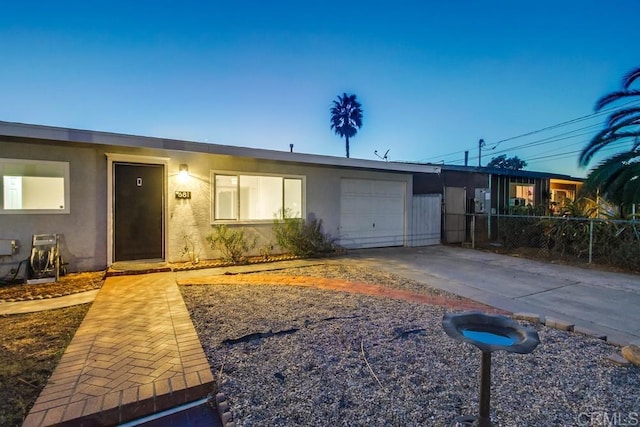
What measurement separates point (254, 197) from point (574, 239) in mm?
8429

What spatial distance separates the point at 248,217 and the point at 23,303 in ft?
14.3

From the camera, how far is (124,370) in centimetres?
245

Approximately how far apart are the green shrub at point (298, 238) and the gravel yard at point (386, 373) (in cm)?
408

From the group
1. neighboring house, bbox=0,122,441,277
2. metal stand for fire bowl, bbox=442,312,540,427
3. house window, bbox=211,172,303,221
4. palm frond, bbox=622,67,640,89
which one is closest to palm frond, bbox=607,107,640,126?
palm frond, bbox=622,67,640,89

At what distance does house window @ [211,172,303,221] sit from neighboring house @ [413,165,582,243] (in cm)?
471

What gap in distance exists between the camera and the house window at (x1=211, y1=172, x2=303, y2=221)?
7.50 meters

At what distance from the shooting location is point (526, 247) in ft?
31.9

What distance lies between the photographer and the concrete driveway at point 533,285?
3.99 metres

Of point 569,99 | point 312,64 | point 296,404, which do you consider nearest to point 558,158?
point 569,99

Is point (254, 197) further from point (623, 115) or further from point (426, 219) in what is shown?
point (623, 115)

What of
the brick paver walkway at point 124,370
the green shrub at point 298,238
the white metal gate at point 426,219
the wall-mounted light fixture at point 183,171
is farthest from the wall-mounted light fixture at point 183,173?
the white metal gate at point 426,219

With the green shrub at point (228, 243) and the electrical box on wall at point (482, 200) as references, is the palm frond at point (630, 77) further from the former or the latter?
the green shrub at point (228, 243)

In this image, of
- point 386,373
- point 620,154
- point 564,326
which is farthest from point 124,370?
point 620,154

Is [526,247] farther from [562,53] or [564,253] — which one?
[562,53]
